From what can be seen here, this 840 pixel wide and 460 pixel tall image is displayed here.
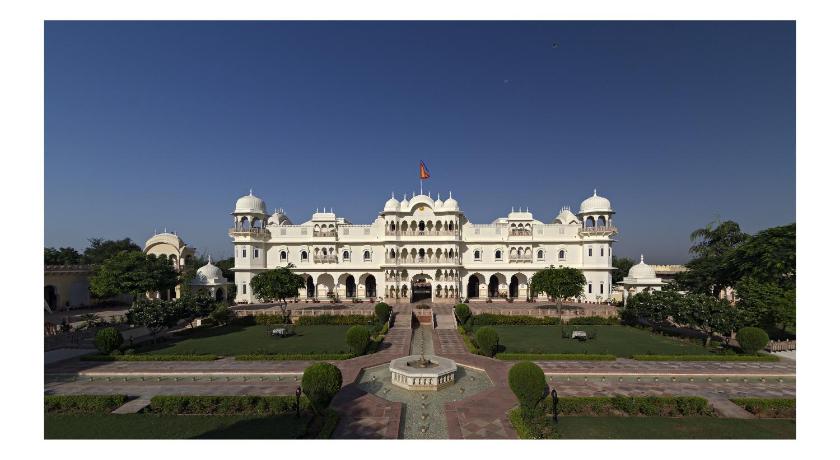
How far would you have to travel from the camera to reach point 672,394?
499 inches

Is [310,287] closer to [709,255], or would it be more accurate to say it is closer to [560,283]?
[560,283]

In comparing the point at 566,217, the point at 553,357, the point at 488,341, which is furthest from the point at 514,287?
the point at 488,341

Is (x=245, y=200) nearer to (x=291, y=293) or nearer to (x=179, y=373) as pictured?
(x=291, y=293)

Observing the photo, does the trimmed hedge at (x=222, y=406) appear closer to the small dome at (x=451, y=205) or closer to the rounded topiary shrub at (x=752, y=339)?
the rounded topiary shrub at (x=752, y=339)

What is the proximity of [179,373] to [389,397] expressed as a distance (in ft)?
32.0

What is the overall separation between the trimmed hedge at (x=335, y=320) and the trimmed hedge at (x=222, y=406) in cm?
1438

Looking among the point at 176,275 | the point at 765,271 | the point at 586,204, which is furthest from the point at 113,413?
the point at 586,204

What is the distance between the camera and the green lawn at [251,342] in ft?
60.2

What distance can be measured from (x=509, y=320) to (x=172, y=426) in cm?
2097

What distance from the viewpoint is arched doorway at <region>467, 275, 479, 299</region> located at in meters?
40.1

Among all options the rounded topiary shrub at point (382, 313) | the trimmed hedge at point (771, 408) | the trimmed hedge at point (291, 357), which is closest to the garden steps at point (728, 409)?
the trimmed hedge at point (771, 408)

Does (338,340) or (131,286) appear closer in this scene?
(338,340)

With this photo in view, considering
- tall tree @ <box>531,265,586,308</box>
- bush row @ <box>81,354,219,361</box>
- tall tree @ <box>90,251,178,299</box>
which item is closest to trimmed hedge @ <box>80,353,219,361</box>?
bush row @ <box>81,354,219,361</box>

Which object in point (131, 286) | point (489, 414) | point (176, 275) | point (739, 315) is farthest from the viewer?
point (176, 275)
